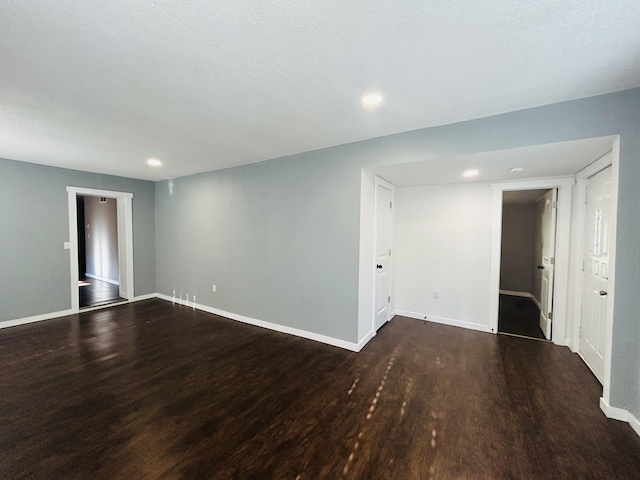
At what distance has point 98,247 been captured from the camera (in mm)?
7352

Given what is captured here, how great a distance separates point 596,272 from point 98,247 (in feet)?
33.7

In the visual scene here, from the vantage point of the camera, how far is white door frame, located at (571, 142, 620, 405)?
2.05 metres

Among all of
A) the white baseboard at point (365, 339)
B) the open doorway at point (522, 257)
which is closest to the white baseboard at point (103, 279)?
the white baseboard at point (365, 339)

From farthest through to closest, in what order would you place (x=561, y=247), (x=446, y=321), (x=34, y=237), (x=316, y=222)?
(x=34, y=237) → (x=446, y=321) → (x=316, y=222) → (x=561, y=247)

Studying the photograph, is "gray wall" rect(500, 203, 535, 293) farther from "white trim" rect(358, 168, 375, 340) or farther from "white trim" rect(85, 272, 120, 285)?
"white trim" rect(85, 272, 120, 285)

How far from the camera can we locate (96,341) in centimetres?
342

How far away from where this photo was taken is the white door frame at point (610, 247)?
2.05 meters

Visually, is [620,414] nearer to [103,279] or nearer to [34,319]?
[34,319]

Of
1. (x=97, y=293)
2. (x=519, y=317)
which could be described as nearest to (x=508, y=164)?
(x=519, y=317)

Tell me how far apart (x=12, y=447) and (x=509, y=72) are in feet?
13.8

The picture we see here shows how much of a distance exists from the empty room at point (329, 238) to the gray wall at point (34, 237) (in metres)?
0.03

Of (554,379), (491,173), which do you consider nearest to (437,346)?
(554,379)

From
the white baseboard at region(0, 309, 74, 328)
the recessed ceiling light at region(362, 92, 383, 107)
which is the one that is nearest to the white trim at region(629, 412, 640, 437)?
the recessed ceiling light at region(362, 92, 383, 107)

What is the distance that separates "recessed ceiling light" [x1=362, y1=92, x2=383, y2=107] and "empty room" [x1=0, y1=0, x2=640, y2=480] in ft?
0.07
